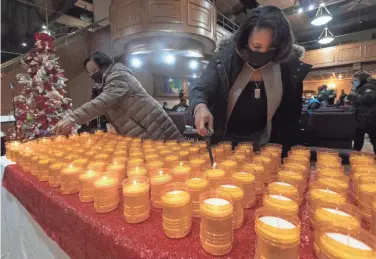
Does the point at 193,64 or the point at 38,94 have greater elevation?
the point at 193,64

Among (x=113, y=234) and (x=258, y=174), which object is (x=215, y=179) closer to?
(x=258, y=174)

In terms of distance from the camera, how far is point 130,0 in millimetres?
5652

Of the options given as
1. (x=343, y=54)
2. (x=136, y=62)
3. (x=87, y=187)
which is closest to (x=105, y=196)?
(x=87, y=187)

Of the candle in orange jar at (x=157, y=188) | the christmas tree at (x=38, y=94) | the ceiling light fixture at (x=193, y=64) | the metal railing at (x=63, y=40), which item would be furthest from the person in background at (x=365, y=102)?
the metal railing at (x=63, y=40)

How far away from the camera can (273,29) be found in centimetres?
114

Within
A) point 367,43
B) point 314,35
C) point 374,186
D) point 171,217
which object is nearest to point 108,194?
point 171,217

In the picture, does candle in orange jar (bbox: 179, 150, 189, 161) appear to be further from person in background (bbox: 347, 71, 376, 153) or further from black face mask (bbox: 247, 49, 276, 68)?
person in background (bbox: 347, 71, 376, 153)

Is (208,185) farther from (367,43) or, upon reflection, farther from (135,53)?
(367,43)

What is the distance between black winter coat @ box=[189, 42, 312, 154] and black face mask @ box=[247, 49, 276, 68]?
97 millimetres

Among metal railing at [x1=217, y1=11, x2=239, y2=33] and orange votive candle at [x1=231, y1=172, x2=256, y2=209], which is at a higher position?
metal railing at [x1=217, y1=11, x2=239, y2=33]

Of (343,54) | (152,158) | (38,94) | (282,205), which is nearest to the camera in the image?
(282,205)

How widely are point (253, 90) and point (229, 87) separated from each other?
164 mm

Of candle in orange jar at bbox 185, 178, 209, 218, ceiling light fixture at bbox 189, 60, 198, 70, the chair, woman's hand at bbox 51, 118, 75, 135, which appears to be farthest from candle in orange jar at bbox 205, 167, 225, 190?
ceiling light fixture at bbox 189, 60, 198, 70

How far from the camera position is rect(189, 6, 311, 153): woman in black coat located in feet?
4.19
